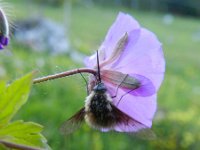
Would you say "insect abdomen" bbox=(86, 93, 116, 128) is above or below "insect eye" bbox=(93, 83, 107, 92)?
below

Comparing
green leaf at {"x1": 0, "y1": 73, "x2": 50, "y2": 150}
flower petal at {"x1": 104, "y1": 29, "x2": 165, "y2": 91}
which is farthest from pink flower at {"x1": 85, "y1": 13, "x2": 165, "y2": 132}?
green leaf at {"x1": 0, "y1": 73, "x2": 50, "y2": 150}

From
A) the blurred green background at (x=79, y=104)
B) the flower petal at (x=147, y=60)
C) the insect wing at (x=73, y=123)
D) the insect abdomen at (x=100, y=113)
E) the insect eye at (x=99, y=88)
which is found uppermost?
the flower petal at (x=147, y=60)

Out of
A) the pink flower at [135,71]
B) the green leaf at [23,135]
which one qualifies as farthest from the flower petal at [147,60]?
the green leaf at [23,135]

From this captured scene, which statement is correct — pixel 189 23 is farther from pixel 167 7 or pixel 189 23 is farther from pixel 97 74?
pixel 97 74

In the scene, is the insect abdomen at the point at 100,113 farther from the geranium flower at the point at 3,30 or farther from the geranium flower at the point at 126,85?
the geranium flower at the point at 3,30

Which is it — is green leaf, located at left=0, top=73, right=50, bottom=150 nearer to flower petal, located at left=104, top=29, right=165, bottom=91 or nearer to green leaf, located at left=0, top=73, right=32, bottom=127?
green leaf, located at left=0, top=73, right=32, bottom=127

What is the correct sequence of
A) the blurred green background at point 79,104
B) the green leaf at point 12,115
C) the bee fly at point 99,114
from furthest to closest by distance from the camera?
the blurred green background at point 79,104 < the bee fly at point 99,114 < the green leaf at point 12,115

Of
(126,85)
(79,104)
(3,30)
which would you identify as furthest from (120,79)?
(79,104)
